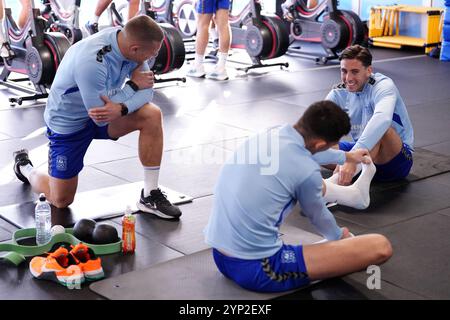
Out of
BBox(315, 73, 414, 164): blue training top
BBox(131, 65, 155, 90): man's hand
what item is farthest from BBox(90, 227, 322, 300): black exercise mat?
BBox(315, 73, 414, 164): blue training top

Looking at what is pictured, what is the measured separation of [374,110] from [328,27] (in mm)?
4780

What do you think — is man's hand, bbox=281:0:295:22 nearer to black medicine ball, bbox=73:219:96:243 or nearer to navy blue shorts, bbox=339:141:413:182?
navy blue shorts, bbox=339:141:413:182

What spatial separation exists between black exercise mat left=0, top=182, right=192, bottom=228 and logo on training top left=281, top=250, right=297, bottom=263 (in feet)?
4.35

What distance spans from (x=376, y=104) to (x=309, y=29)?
522 cm

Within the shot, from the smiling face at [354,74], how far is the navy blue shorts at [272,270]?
1557mm

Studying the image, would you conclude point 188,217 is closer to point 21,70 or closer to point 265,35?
point 21,70

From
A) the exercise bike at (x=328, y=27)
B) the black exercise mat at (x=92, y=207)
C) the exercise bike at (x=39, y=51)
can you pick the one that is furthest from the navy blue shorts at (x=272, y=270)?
the exercise bike at (x=328, y=27)

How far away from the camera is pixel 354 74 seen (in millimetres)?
4008

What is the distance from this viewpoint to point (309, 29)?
9047mm

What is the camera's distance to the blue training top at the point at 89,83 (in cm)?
349

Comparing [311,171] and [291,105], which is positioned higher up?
[311,171]

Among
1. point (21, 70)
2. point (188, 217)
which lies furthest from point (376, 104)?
point (21, 70)

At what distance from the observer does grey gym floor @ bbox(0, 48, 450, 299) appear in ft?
9.68

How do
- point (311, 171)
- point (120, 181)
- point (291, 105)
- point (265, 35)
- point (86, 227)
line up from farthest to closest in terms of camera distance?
point (265, 35)
point (291, 105)
point (120, 181)
point (86, 227)
point (311, 171)
